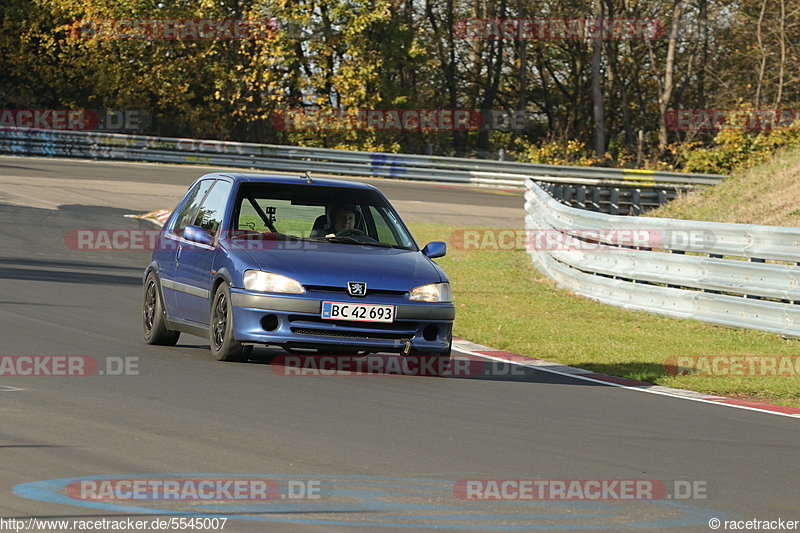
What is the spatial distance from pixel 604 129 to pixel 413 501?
50.0 metres

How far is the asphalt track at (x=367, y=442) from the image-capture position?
5.59m

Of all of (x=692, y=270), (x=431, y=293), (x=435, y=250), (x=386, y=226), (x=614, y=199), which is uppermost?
(x=386, y=226)

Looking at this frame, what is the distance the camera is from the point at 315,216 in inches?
436

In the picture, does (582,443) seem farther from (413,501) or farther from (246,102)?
(246,102)

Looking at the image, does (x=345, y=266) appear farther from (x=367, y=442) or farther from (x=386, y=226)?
(x=367, y=442)

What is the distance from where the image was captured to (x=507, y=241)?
26.8 m

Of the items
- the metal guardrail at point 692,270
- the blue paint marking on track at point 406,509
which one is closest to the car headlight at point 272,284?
the blue paint marking on track at point 406,509

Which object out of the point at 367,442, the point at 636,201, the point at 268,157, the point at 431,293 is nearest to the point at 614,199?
the point at 636,201

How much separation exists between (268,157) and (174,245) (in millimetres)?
30002

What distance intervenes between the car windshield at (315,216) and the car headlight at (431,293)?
2.87 ft

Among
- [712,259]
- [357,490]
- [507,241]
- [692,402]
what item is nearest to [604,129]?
[507,241]

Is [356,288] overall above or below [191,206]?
below

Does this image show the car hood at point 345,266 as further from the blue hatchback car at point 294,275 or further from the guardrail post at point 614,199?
the guardrail post at point 614,199

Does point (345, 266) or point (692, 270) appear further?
point (692, 270)
